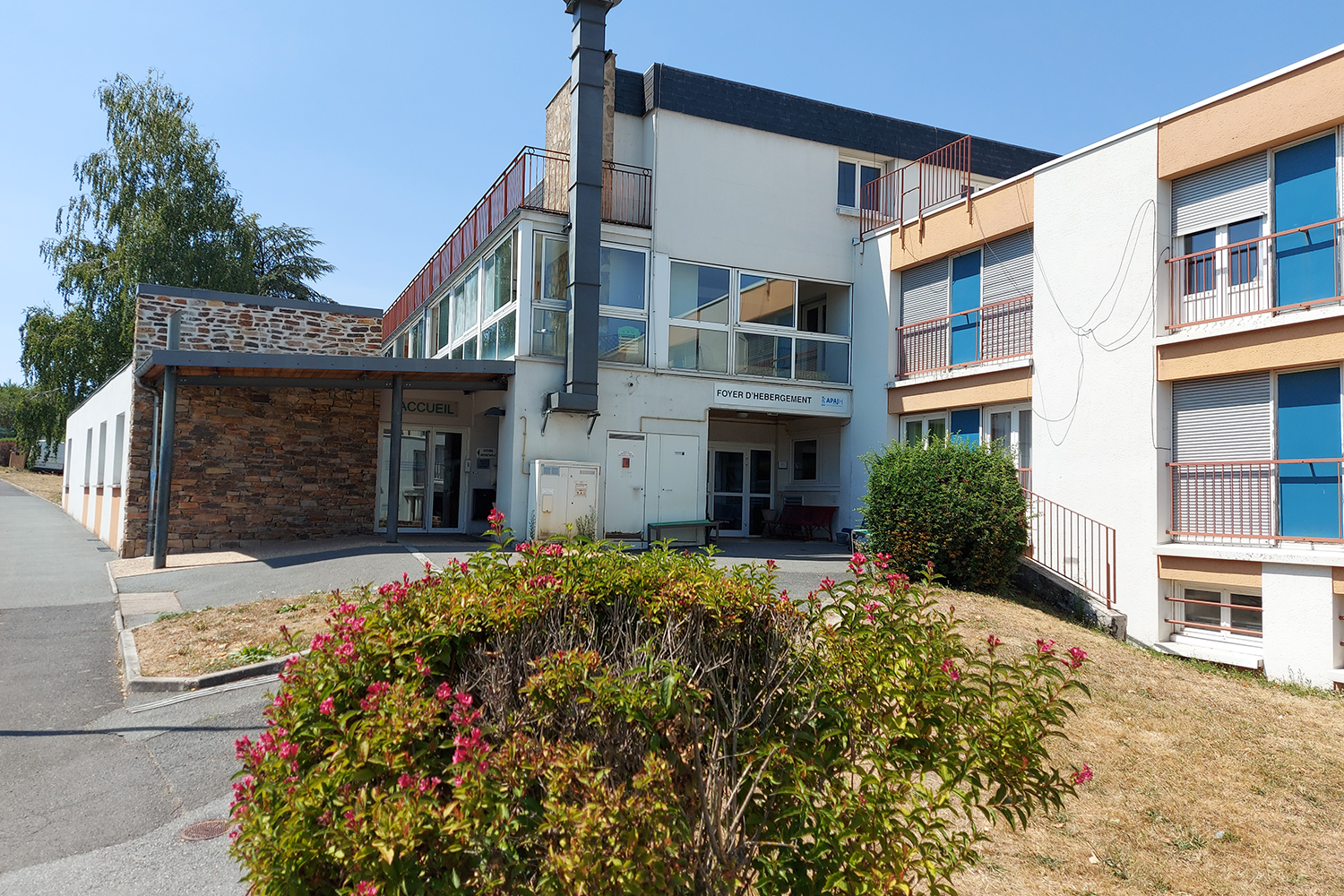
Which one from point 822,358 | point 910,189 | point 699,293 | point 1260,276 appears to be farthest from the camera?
point 910,189

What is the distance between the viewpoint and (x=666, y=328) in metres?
16.3

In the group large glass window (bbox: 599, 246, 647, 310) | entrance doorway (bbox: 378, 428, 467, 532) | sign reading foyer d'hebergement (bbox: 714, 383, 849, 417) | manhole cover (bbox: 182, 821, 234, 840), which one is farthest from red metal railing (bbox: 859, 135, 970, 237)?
manhole cover (bbox: 182, 821, 234, 840)

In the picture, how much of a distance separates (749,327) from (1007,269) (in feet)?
15.7

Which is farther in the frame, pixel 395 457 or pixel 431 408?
pixel 431 408

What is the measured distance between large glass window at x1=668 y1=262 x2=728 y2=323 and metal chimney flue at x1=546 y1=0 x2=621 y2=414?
1.70m

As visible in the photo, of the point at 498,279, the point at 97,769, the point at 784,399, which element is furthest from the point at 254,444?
the point at 97,769

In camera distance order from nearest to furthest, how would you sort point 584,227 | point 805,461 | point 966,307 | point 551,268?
point 584,227, point 551,268, point 966,307, point 805,461

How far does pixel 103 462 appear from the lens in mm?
21281

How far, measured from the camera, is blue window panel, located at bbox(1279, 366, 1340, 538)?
32.7ft

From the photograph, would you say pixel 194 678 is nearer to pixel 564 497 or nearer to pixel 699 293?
pixel 564 497

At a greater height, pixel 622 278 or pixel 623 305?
pixel 622 278

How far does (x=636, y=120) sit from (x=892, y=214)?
19.3 feet

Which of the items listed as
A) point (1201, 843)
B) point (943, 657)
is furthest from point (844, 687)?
point (1201, 843)

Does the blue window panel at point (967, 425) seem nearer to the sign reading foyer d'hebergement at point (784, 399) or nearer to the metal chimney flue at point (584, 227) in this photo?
the sign reading foyer d'hebergement at point (784, 399)
